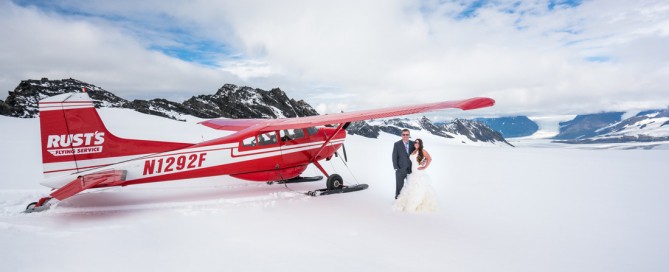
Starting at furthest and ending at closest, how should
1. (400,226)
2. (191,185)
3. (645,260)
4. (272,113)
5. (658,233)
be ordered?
1. (272,113)
2. (191,185)
3. (400,226)
4. (658,233)
5. (645,260)

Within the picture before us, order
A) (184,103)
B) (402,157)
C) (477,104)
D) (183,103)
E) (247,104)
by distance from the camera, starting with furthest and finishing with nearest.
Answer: (247,104)
(183,103)
(184,103)
(402,157)
(477,104)

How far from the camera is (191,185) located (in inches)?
335

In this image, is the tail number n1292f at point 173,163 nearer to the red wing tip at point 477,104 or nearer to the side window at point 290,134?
the side window at point 290,134

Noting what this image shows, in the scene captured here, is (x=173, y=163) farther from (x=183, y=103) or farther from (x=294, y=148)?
(x=183, y=103)

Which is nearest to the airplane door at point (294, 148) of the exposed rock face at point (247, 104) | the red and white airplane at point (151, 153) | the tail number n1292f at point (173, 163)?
the red and white airplane at point (151, 153)

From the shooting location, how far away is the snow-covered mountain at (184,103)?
37.7 metres

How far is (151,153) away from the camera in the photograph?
22.6 ft

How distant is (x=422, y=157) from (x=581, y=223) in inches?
108

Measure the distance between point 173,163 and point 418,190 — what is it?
4.73 m

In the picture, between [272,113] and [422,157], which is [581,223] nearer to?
[422,157]

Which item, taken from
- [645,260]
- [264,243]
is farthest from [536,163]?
[264,243]

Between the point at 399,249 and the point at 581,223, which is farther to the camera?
the point at 581,223

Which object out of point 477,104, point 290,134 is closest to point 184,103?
point 290,134

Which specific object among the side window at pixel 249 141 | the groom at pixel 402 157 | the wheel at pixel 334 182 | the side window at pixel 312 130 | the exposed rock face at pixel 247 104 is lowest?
the wheel at pixel 334 182
